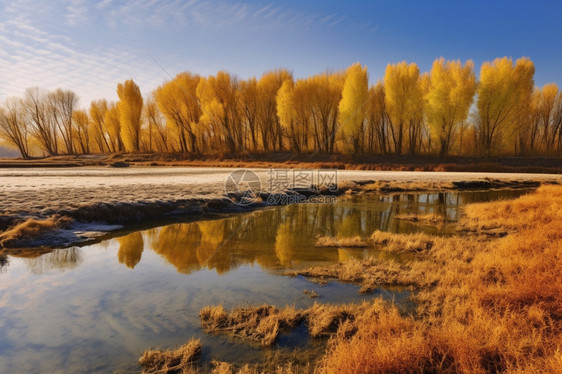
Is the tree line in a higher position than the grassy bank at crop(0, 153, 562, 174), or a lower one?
higher

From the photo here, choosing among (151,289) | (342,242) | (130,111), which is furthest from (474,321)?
(130,111)

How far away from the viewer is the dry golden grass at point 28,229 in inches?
328

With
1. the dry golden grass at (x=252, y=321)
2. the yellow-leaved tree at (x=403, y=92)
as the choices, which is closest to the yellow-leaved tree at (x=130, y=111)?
the yellow-leaved tree at (x=403, y=92)

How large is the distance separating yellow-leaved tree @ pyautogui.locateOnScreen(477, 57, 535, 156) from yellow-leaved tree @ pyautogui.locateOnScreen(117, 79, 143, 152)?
2302 inches

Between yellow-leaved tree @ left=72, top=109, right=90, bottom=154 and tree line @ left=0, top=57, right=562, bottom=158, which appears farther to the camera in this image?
yellow-leaved tree @ left=72, top=109, right=90, bottom=154

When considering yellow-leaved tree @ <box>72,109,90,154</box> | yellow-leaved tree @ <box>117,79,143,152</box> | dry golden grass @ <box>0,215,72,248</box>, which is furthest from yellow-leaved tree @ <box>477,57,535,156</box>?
yellow-leaved tree @ <box>72,109,90,154</box>

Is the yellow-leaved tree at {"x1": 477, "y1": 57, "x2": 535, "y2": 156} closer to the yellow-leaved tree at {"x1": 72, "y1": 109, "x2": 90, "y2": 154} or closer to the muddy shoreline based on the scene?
the muddy shoreline

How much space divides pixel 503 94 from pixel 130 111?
→ 61890 mm

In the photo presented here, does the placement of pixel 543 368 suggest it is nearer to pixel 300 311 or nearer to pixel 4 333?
pixel 300 311

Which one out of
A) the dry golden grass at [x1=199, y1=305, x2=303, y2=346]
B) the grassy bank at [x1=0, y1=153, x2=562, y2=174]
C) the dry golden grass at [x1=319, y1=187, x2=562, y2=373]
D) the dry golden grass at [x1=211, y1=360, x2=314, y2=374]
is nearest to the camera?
the dry golden grass at [x1=319, y1=187, x2=562, y2=373]

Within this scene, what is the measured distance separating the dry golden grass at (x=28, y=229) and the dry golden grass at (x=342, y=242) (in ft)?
27.2

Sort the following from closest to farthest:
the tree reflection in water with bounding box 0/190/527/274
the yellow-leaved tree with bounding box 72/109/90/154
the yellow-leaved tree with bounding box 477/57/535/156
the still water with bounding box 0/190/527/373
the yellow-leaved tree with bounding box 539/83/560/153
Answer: the still water with bounding box 0/190/527/373 → the tree reflection in water with bounding box 0/190/527/274 → the yellow-leaved tree with bounding box 477/57/535/156 → the yellow-leaved tree with bounding box 539/83/560/153 → the yellow-leaved tree with bounding box 72/109/90/154

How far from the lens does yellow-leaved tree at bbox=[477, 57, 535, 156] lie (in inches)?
1473

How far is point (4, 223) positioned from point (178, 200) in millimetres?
5863
